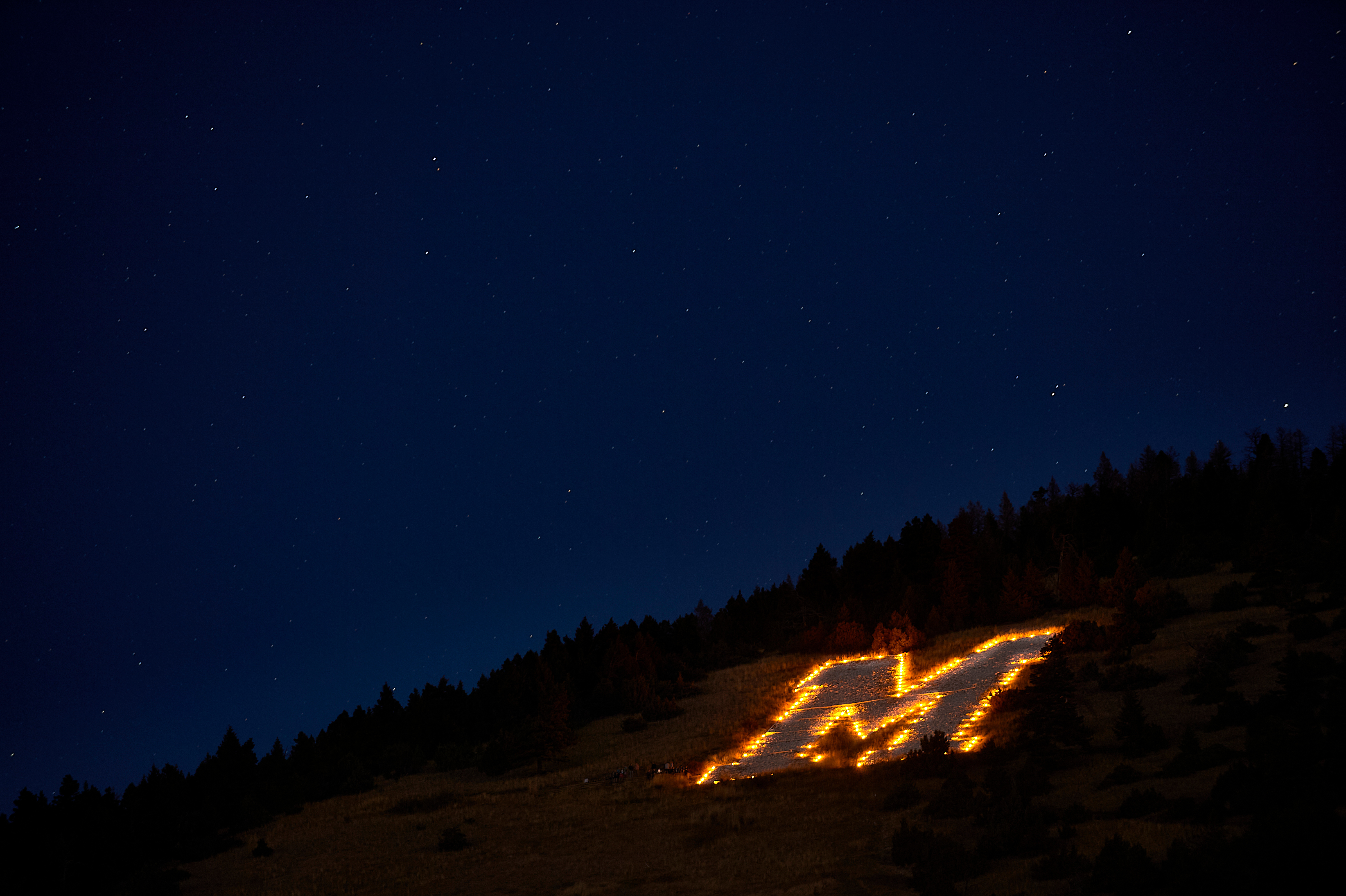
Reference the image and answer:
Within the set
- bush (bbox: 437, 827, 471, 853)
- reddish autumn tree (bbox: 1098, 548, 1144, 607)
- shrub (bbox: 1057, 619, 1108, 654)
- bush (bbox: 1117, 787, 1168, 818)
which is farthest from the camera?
reddish autumn tree (bbox: 1098, 548, 1144, 607)

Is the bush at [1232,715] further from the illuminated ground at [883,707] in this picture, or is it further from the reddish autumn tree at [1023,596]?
the reddish autumn tree at [1023,596]

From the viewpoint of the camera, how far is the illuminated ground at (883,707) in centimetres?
2781

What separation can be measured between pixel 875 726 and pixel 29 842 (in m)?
27.2

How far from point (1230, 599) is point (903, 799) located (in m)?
21.7

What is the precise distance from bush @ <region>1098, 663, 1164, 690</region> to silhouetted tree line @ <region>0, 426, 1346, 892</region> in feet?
14.6

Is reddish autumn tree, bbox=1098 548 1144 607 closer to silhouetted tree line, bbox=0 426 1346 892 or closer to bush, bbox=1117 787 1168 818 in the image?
silhouetted tree line, bbox=0 426 1346 892

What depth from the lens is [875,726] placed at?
3050 cm

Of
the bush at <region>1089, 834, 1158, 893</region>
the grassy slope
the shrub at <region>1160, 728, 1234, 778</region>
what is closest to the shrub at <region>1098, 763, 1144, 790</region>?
the grassy slope

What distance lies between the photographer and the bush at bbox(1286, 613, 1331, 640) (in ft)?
77.8

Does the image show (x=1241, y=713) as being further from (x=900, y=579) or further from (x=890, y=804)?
(x=900, y=579)

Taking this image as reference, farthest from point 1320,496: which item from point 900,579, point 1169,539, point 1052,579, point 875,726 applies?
point 875,726

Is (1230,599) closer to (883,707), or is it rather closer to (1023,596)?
(883,707)

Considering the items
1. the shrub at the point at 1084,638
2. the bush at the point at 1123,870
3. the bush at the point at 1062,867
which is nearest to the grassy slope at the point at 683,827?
the bush at the point at 1062,867

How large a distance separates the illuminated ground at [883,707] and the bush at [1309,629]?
9161 mm
